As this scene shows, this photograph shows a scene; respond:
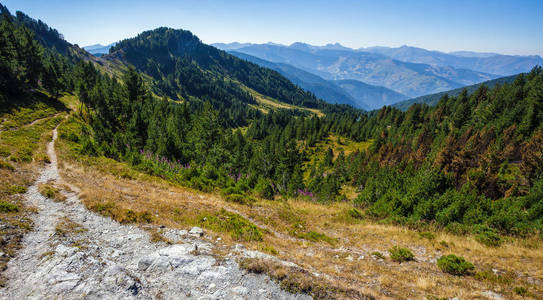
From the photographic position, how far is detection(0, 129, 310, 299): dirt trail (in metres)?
7.43

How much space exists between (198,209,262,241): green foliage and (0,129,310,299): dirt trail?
84.7 inches

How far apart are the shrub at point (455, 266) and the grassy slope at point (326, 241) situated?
1.11 feet

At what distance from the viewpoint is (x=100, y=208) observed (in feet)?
45.2

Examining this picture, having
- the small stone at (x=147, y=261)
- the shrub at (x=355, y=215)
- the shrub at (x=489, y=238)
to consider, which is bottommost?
the shrub at (x=355, y=215)

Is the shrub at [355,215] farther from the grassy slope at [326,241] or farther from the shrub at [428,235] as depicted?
the shrub at [428,235]

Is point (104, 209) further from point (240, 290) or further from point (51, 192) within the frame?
point (240, 290)

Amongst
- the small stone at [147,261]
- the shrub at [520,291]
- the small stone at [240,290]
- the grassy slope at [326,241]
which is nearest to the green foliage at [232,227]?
the grassy slope at [326,241]

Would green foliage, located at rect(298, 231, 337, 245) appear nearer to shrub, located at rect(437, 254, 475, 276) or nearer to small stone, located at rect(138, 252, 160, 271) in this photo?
shrub, located at rect(437, 254, 475, 276)

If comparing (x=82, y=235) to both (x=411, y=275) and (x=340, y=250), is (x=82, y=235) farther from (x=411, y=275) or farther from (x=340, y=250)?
(x=411, y=275)

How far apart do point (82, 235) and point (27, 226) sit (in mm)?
2909

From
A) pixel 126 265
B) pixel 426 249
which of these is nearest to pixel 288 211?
pixel 426 249

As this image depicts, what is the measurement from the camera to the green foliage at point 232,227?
42.9ft

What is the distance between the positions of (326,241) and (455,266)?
6.98m

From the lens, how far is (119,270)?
8.33 metres
